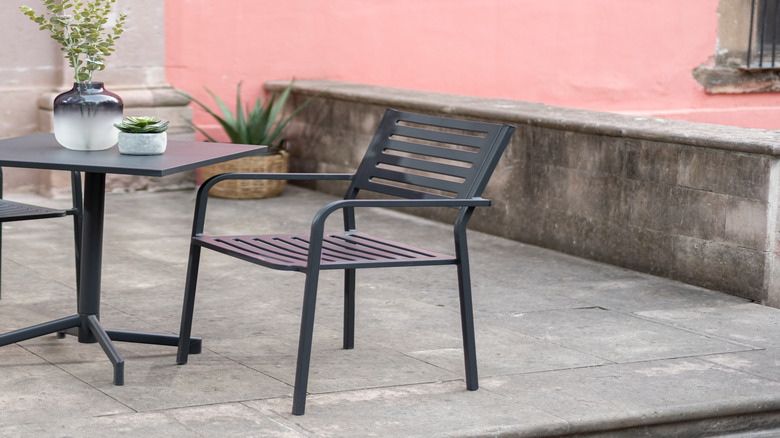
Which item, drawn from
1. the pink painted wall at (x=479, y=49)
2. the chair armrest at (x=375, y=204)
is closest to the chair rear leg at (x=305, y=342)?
the chair armrest at (x=375, y=204)

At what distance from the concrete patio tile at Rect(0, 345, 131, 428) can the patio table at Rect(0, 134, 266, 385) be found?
0.36ft

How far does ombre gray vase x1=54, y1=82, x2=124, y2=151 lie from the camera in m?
3.44

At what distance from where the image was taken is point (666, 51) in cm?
969

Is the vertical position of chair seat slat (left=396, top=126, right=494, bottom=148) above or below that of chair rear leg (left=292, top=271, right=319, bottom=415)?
above

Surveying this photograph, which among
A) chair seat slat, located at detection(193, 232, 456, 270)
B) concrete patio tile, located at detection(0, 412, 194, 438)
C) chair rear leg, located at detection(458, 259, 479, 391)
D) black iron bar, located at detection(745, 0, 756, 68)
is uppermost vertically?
black iron bar, located at detection(745, 0, 756, 68)

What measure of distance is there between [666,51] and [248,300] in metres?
6.29

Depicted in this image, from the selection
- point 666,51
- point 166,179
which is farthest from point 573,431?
→ point 666,51

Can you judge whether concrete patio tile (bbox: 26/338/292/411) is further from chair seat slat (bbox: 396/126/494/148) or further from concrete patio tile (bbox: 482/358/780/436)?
chair seat slat (bbox: 396/126/494/148)

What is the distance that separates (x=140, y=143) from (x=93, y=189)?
277mm

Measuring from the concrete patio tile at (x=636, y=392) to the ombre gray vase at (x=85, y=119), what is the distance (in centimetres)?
141

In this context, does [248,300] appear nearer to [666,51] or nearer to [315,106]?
[315,106]

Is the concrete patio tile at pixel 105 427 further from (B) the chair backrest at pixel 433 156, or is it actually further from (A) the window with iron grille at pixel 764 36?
(A) the window with iron grille at pixel 764 36

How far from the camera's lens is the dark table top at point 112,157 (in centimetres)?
309

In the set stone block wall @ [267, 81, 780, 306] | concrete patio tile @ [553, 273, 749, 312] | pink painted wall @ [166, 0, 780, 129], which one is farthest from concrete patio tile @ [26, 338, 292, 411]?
pink painted wall @ [166, 0, 780, 129]
